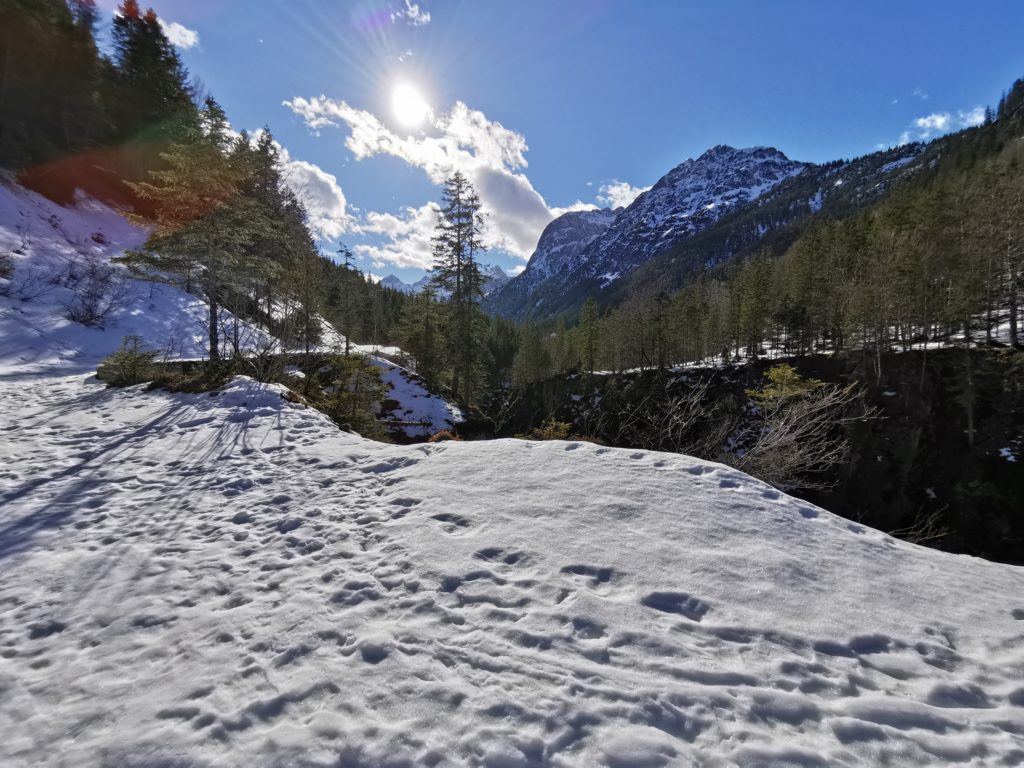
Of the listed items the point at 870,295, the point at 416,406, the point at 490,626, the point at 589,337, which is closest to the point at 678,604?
the point at 490,626

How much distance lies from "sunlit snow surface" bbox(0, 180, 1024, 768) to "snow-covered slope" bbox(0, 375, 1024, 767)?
20 millimetres

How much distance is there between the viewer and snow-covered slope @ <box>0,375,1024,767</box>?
96.8 inches

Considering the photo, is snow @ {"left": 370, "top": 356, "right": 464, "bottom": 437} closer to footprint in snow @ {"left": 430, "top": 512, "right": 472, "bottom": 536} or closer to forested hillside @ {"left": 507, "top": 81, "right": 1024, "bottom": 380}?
footprint in snow @ {"left": 430, "top": 512, "right": 472, "bottom": 536}

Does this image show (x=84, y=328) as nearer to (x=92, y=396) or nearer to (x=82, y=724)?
(x=92, y=396)

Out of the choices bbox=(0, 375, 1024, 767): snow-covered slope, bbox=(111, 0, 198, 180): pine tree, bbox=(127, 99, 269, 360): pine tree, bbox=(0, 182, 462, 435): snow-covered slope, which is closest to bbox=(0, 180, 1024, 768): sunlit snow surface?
bbox=(0, 375, 1024, 767): snow-covered slope

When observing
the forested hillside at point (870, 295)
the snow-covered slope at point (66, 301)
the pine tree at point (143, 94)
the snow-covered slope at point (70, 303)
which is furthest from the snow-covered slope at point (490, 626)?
the pine tree at point (143, 94)

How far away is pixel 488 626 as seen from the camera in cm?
342

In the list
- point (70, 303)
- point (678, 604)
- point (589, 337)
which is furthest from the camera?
point (589, 337)

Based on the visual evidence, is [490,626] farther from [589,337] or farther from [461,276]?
[589,337]

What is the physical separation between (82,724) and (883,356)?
44600 mm

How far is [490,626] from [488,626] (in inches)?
0.7

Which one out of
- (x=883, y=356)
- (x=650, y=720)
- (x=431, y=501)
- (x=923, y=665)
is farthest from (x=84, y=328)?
(x=883, y=356)

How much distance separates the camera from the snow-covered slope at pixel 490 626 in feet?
8.07

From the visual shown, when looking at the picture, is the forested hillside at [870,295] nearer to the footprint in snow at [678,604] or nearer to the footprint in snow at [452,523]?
the footprint in snow at [678,604]
